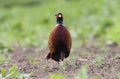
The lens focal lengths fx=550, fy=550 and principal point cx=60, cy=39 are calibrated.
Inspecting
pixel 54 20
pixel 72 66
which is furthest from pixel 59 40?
pixel 54 20

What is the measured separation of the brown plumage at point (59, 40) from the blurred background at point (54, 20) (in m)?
3.63

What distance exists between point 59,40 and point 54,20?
11.9m

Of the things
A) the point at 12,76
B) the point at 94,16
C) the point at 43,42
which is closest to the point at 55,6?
the point at 94,16

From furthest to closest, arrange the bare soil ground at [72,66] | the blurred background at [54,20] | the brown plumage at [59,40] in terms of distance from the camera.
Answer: the blurred background at [54,20]
the brown plumage at [59,40]
the bare soil ground at [72,66]

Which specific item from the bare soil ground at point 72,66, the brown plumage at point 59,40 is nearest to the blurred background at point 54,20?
the bare soil ground at point 72,66

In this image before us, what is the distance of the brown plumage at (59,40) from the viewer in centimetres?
891

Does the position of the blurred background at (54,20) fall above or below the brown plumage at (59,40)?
above

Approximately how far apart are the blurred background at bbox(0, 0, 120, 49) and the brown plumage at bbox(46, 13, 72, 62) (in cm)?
363

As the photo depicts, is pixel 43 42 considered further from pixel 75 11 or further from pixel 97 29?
pixel 75 11

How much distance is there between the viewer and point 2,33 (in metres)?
18.9

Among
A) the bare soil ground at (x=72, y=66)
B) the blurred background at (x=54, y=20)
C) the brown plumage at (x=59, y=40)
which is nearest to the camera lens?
the bare soil ground at (x=72, y=66)

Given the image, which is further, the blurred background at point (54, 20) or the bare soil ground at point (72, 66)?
the blurred background at point (54, 20)

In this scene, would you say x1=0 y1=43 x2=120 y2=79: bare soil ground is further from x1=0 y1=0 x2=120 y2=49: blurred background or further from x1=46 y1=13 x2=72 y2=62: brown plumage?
x1=0 y1=0 x2=120 y2=49: blurred background

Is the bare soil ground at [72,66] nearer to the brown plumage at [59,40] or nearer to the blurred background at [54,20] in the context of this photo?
the brown plumage at [59,40]
